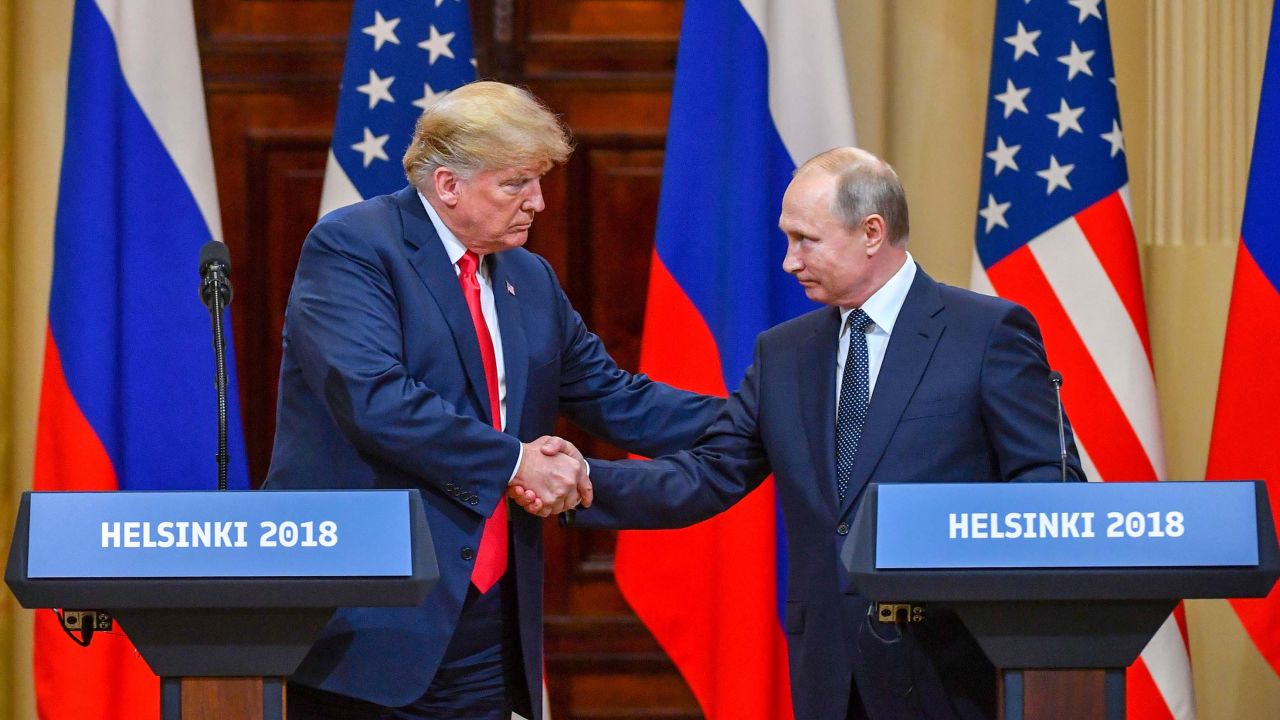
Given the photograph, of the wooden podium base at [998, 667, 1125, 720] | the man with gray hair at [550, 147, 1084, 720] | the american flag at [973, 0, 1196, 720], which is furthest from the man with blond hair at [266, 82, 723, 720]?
the american flag at [973, 0, 1196, 720]

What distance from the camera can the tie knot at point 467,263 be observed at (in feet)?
9.01

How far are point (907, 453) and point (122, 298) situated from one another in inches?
89.7

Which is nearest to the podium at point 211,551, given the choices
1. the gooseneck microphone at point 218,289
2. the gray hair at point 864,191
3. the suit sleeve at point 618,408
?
the gooseneck microphone at point 218,289

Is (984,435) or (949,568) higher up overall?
(984,435)

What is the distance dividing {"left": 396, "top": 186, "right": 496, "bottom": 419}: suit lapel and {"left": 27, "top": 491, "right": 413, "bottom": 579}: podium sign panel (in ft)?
2.33

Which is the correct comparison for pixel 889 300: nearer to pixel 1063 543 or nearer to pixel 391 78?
pixel 1063 543

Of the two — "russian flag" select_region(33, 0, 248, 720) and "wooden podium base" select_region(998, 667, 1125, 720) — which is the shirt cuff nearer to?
"wooden podium base" select_region(998, 667, 1125, 720)

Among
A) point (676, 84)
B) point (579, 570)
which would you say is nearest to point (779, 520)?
point (579, 570)

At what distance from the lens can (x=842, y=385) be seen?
260 centimetres

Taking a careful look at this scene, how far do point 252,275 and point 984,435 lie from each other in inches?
104

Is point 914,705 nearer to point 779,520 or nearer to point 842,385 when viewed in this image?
point 842,385

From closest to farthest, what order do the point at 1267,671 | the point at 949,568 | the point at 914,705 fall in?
the point at 949,568 < the point at 914,705 < the point at 1267,671

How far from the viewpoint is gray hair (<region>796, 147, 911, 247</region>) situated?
263cm

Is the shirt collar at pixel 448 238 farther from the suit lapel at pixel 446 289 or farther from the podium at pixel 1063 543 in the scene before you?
the podium at pixel 1063 543
